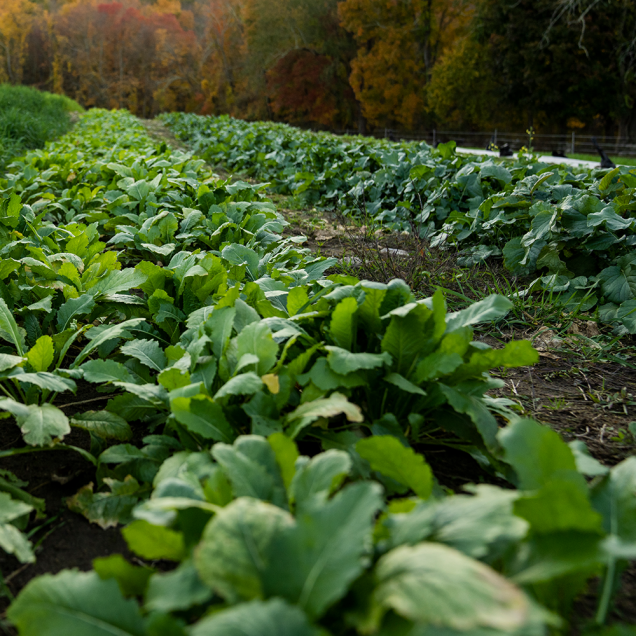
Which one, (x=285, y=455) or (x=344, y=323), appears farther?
(x=344, y=323)

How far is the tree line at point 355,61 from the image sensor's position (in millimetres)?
27656

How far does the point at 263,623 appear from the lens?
87 cm

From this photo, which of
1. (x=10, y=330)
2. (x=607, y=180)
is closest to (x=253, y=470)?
(x=10, y=330)

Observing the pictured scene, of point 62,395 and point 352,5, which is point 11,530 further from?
point 352,5

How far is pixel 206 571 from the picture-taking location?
1007 mm

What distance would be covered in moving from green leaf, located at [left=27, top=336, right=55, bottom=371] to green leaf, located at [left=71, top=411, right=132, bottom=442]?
10.2 inches

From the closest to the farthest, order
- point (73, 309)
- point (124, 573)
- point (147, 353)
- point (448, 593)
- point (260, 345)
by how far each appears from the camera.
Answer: point (448, 593), point (124, 573), point (260, 345), point (147, 353), point (73, 309)

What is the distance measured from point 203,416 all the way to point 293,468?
39 centimetres

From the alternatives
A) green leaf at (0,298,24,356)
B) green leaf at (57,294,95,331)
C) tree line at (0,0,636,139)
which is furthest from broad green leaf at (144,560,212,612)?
tree line at (0,0,636,139)

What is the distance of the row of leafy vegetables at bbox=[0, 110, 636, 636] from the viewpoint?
993 mm

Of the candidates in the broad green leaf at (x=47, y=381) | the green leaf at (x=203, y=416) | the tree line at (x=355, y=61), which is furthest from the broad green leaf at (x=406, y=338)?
the tree line at (x=355, y=61)

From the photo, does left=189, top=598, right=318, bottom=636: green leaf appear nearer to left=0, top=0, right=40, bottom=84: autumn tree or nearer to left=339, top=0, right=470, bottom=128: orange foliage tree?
left=339, top=0, right=470, bottom=128: orange foliage tree

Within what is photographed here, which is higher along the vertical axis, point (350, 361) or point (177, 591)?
point (350, 361)

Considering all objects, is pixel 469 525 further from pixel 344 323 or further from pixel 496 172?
pixel 496 172
